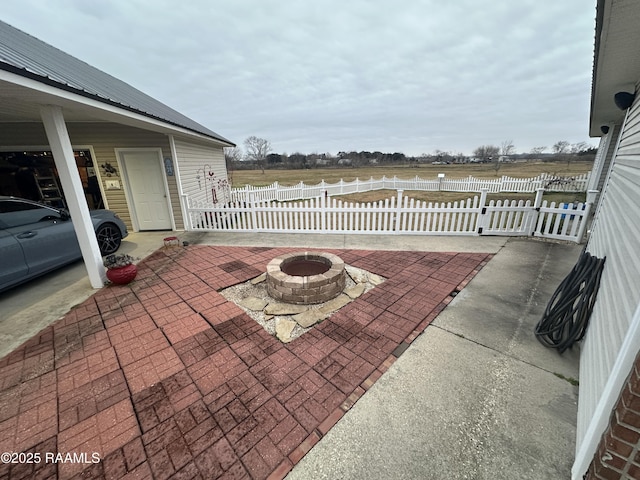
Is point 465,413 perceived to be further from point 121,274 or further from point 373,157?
point 373,157

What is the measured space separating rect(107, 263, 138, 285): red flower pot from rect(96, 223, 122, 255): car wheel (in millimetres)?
1961

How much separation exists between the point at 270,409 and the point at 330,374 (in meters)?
0.63

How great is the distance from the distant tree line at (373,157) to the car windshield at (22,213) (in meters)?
43.0

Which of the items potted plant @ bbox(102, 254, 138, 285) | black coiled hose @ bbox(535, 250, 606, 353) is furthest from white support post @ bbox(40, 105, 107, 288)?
black coiled hose @ bbox(535, 250, 606, 353)

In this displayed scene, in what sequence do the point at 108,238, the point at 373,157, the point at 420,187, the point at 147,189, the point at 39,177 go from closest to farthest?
the point at 108,238, the point at 39,177, the point at 147,189, the point at 420,187, the point at 373,157

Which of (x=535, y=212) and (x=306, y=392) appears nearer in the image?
(x=306, y=392)

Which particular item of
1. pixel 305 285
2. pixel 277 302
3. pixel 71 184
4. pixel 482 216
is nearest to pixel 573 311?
pixel 305 285

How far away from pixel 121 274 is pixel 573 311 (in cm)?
620

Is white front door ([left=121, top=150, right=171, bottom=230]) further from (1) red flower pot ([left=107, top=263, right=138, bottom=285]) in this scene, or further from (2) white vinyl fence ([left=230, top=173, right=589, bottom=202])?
(2) white vinyl fence ([left=230, top=173, right=589, bottom=202])

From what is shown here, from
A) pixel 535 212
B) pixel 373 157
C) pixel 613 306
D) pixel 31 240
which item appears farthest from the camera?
pixel 373 157

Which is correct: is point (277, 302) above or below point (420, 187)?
below

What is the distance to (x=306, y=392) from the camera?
224cm

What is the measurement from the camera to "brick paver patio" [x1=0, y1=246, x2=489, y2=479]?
1762 mm

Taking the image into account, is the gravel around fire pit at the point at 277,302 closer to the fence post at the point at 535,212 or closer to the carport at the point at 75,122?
the carport at the point at 75,122
